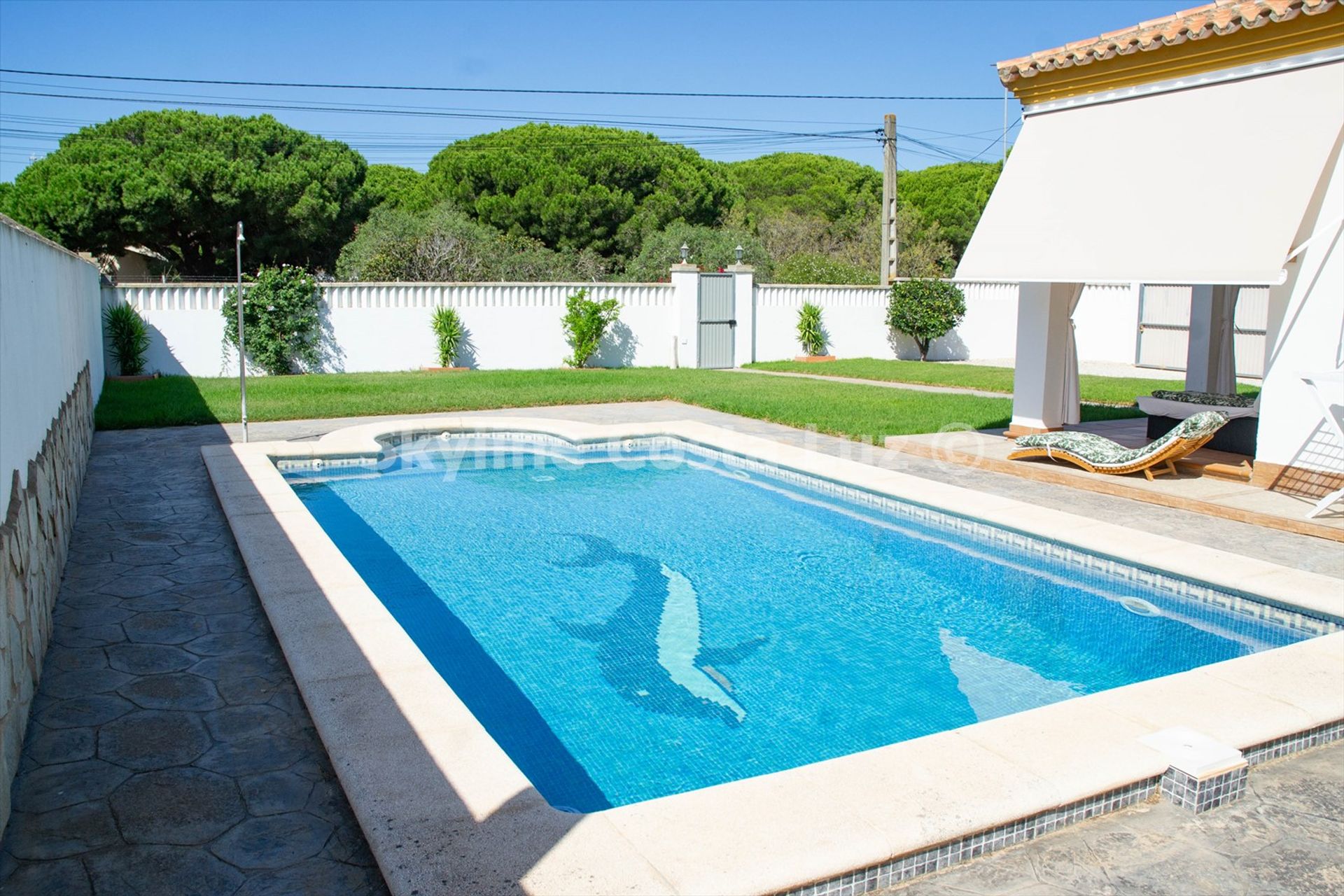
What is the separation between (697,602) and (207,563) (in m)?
3.48

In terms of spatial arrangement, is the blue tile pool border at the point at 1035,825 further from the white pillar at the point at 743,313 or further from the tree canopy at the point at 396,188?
the tree canopy at the point at 396,188

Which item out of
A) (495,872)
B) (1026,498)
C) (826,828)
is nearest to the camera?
(495,872)

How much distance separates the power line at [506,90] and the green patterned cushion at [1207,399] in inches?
971

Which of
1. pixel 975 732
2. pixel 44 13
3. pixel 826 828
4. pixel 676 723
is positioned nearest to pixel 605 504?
pixel 676 723

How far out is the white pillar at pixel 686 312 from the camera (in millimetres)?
24062

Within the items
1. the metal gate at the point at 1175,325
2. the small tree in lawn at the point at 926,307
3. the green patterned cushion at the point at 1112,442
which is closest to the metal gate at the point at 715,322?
the small tree in lawn at the point at 926,307

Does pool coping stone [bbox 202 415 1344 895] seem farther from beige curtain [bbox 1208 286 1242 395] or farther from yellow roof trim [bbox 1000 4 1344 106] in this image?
A: beige curtain [bbox 1208 286 1242 395]

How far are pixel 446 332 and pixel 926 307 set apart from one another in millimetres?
12331

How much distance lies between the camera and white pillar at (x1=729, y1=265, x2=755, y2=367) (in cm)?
2467

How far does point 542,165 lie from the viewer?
4153 centimetres

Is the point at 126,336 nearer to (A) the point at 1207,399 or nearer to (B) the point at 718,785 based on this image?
(A) the point at 1207,399

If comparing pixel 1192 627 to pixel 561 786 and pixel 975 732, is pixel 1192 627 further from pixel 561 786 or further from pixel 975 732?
pixel 561 786

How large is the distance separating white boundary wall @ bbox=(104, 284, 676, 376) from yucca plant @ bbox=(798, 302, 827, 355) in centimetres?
358

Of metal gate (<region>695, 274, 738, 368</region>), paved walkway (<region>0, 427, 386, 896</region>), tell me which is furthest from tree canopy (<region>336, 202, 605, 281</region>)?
paved walkway (<region>0, 427, 386, 896</region>)
